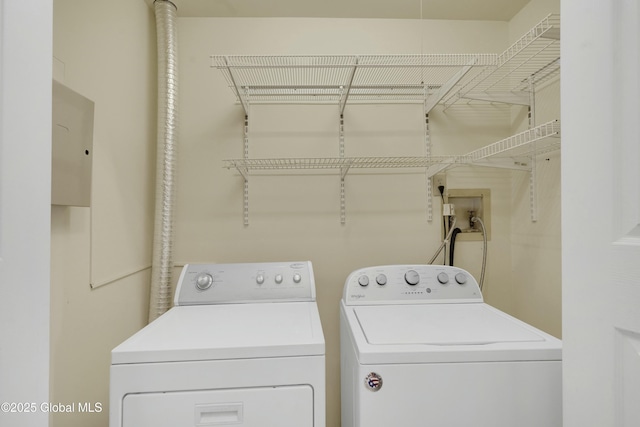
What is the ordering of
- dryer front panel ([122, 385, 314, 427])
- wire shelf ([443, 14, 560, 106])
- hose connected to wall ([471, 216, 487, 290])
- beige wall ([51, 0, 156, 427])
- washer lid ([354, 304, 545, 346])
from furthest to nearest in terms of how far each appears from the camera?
hose connected to wall ([471, 216, 487, 290]) → wire shelf ([443, 14, 560, 106]) → beige wall ([51, 0, 156, 427]) → washer lid ([354, 304, 545, 346]) → dryer front panel ([122, 385, 314, 427])

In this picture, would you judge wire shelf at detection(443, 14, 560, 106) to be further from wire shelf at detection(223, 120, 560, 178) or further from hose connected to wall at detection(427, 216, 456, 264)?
hose connected to wall at detection(427, 216, 456, 264)

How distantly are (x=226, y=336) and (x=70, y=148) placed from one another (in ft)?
2.70

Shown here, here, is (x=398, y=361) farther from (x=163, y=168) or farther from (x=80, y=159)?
(x=163, y=168)

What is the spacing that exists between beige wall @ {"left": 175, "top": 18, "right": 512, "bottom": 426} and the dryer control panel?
32cm

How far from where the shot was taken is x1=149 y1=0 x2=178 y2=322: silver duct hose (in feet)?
5.40

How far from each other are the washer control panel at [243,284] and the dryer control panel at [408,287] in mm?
227

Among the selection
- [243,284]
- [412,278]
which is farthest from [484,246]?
[243,284]

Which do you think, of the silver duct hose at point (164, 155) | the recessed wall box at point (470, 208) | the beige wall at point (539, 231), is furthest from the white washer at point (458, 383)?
the silver duct hose at point (164, 155)

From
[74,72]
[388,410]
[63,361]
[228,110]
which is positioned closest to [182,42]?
[228,110]

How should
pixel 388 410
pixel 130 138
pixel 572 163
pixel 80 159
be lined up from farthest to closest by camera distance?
pixel 130 138
pixel 80 159
pixel 388 410
pixel 572 163

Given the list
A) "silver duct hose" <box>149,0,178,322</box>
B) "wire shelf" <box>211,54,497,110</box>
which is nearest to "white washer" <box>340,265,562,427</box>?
"silver duct hose" <box>149,0,178,322</box>

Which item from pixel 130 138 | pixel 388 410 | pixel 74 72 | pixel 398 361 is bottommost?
pixel 388 410

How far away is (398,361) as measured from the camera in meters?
0.93

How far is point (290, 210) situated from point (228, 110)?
0.70 m
